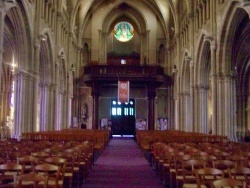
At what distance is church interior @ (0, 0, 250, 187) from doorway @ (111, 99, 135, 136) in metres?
0.12

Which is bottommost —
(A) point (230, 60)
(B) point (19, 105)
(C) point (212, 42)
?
(B) point (19, 105)

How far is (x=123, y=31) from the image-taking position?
161 feet

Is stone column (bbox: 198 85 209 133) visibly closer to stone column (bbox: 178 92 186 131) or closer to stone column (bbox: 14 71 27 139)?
stone column (bbox: 178 92 186 131)

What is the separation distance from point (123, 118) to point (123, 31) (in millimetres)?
11610

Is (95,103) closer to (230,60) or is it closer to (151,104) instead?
(151,104)

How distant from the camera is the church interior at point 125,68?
77.5 feet

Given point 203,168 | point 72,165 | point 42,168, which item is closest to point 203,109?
point 72,165

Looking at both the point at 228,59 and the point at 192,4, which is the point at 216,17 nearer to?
the point at 228,59

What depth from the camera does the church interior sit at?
23609 mm

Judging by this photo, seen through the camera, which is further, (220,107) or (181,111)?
(181,111)

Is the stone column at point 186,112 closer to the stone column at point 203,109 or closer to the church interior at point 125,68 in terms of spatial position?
the church interior at point 125,68

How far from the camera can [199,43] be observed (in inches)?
1136

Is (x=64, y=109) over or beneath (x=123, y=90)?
beneath

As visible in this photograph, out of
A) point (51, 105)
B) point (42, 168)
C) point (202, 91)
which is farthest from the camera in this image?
point (51, 105)
